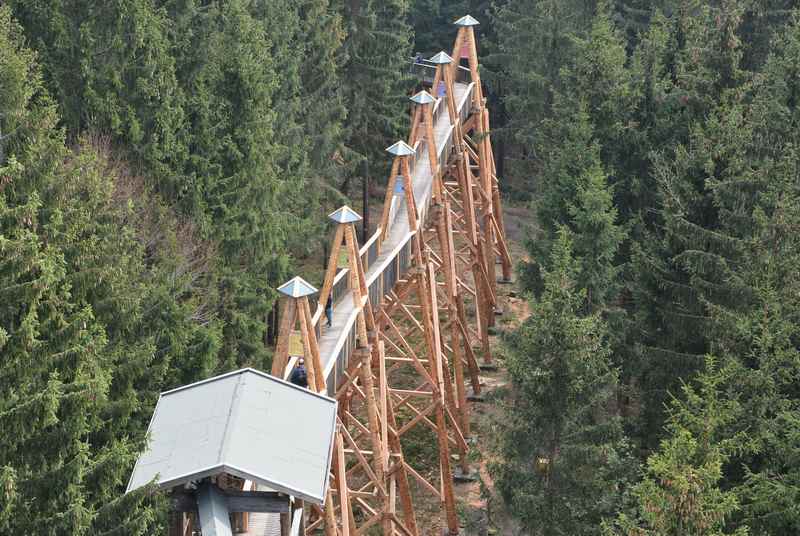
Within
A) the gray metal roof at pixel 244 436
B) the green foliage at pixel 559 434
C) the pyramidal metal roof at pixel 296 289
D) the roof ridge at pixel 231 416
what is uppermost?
the pyramidal metal roof at pixel 296 289

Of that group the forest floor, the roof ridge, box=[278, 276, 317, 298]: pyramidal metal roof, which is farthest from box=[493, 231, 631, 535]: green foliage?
the roof ridge

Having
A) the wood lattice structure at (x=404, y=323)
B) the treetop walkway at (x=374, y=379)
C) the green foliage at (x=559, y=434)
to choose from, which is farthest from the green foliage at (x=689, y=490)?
the wood lattice structure at (x=404, y=323)

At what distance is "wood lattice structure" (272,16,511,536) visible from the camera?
61.2 ft

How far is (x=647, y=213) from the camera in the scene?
1096 inches

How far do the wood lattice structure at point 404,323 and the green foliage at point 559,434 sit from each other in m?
3.05

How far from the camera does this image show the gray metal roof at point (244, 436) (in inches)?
499

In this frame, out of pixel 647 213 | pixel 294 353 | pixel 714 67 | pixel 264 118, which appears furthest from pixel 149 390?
pixel 714 67

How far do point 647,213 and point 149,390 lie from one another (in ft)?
47.8

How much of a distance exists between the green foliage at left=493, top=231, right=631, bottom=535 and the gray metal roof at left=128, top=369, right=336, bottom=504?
152 inches

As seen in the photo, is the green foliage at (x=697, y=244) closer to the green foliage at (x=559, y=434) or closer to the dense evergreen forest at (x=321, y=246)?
the dense evergreen forest at (x=321, y=246)

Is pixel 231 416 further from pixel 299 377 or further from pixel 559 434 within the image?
pixel 559 434

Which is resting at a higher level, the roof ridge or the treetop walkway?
the roof ridge

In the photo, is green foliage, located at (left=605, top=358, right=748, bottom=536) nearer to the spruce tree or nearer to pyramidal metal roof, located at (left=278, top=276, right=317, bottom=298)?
pyramidal metal roof, located at (left=278, top=276, right=317, bottom=298)

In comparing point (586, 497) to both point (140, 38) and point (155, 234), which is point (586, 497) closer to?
point (155, 234)
